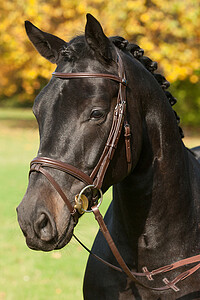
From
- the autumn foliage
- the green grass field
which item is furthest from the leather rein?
the autumn foliage

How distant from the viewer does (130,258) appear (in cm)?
273

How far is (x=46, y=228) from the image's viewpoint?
2.13 m

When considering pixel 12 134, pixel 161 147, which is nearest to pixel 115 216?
pixel 161 147

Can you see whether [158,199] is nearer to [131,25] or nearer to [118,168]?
[118,168]

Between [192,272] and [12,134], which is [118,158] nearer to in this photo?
[192,272]

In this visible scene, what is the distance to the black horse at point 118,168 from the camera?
2186 mm

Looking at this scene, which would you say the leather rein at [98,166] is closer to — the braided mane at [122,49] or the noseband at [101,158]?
the noseband at [101,158]

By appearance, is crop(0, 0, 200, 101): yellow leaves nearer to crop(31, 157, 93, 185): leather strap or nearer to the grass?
the grass

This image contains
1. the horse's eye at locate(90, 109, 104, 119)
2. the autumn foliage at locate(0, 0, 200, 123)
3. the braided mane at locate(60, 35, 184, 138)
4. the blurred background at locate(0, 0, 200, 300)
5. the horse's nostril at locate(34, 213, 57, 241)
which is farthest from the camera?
the autumn foliage at locate(0, 0, 200, 123)

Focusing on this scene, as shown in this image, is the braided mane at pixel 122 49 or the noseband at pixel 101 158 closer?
the noseband at pixel 101 158

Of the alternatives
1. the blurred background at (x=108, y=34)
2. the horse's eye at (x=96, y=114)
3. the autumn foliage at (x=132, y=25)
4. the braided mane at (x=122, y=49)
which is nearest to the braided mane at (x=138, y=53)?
the braided mane at (x=122, y=49)

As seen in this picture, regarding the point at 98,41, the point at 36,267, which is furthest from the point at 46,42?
the point at 36,267

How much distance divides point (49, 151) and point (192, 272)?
46.4 inches

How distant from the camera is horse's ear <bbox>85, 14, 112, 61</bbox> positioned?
2.29m
